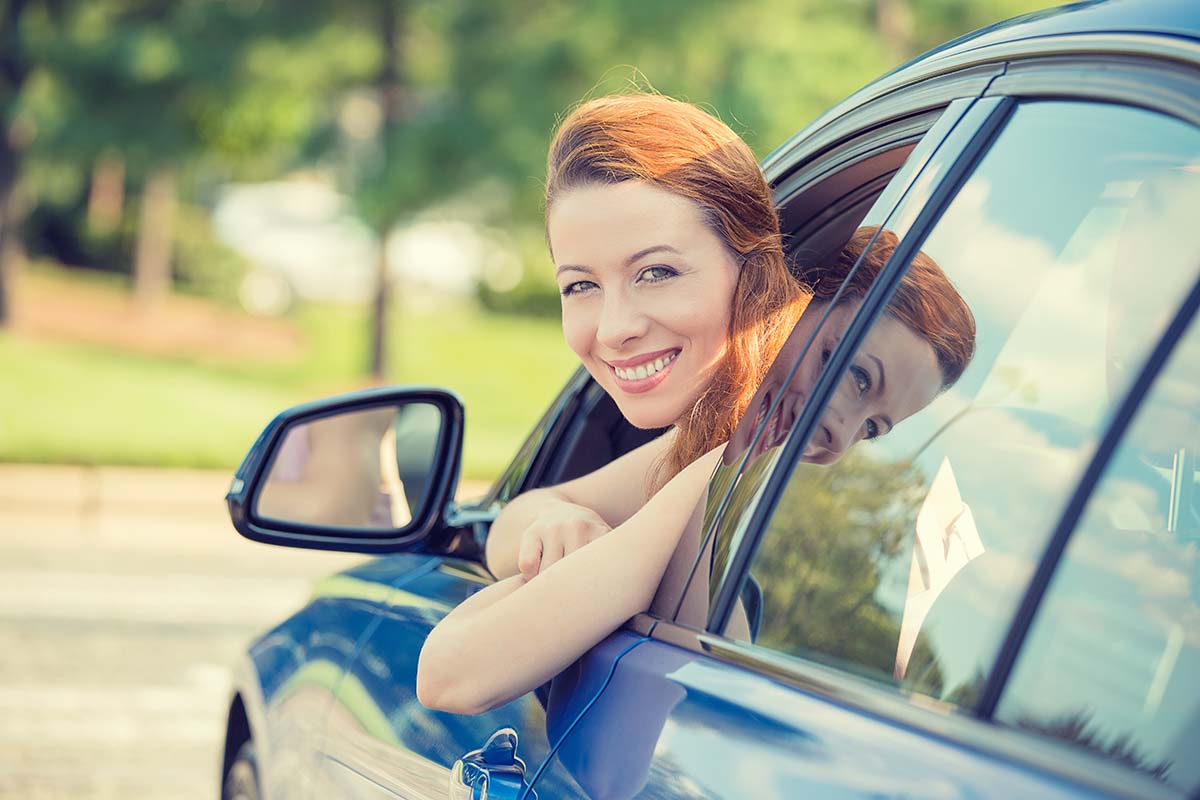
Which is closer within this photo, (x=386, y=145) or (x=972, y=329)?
(x=972, y=329)

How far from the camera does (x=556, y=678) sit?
1808mm

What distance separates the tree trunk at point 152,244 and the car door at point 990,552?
80.9 ft

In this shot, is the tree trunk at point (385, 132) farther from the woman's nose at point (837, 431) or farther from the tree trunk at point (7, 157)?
the woman's nose at point (837, 431)

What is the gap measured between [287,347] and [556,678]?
2186cm

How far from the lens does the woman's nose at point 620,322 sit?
1979mm

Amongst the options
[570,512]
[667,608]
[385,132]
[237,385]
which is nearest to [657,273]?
[570,512]

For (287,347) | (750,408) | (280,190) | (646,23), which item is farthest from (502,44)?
(280,190)

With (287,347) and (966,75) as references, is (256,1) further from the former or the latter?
(966,75)

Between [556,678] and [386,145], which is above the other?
[386,145]

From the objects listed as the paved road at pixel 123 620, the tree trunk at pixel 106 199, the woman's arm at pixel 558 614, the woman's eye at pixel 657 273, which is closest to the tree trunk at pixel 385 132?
the paved road at pixel 123 620

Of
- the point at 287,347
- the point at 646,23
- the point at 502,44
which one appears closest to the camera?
the point at 646,23

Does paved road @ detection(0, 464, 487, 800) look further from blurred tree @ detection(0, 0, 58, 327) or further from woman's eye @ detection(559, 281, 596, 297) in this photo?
blurred tree @ detection(0, 0, 58, 327)

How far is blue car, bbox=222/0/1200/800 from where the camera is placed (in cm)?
116

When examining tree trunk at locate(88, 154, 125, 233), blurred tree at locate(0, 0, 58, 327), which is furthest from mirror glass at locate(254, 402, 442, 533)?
tree trunk at locate(88, 154, 125, 233)
